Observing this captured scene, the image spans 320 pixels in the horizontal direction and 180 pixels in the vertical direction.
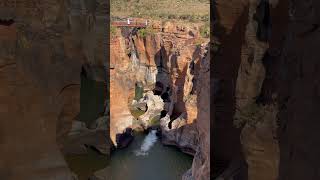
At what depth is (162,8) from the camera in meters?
36.3

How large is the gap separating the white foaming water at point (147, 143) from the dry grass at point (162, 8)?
1303cm

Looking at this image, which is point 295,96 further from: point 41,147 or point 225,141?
point 41,147

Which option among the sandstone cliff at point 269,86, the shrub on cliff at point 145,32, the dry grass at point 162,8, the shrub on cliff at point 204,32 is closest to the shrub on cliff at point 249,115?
the sandstone cliff at point 269,86

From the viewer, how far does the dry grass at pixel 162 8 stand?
1262 inches

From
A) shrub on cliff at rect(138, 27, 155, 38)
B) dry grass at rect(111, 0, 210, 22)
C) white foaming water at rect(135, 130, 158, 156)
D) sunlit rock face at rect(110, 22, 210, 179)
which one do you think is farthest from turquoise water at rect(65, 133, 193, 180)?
dry grass at rect(111, 0, 210, 22)

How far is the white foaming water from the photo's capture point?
16.7 metres

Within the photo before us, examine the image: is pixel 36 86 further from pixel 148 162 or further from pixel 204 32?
pixel 204 32

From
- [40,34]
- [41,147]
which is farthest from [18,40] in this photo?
[41,147]

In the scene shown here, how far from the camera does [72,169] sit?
4090 mm

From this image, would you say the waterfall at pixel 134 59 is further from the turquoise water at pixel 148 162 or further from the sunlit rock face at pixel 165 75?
the turquoise water at pixel 148 162

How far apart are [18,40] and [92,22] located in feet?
2.49

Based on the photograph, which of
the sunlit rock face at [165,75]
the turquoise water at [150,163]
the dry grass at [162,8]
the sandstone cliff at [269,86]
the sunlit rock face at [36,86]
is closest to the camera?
the sandstone cliff at [269,86]

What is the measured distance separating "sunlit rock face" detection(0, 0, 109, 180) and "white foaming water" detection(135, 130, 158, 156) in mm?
12693

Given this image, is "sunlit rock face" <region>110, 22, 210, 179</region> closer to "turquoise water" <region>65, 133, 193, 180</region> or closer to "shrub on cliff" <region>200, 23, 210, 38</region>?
"shrub on cliff" <region>200, 23, 210, 38</region>
